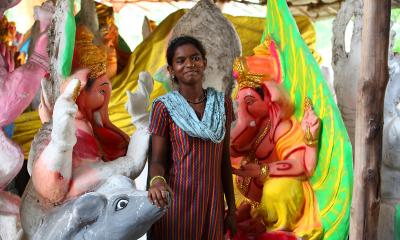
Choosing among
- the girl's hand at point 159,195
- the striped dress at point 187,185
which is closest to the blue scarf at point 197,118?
the striped dress at point 187,185

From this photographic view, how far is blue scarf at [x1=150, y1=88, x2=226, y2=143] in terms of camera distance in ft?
7.27

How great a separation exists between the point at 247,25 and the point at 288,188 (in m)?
2.26

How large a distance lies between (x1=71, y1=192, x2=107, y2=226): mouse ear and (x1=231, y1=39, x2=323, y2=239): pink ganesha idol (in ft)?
2.45

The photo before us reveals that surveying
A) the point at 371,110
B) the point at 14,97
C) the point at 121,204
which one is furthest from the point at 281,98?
the point at 14,97

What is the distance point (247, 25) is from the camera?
4.70 metres

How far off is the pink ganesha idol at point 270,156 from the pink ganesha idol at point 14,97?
0.85 meters

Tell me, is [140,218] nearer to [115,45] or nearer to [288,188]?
[288,188]

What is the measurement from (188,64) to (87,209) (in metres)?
0.58

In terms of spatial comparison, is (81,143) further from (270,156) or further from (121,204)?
(270,156)

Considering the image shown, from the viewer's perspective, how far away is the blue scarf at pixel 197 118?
2217 mm

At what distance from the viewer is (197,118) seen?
223 centimetres

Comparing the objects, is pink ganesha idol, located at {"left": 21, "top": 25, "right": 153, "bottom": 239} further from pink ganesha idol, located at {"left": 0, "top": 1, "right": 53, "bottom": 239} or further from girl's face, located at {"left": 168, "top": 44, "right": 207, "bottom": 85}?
girl's face, located at {"left": 168, "top": 44, "right": 207, "bottom": 85}

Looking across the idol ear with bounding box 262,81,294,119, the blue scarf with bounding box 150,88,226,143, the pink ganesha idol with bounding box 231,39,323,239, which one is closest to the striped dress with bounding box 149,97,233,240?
the blue scarf with bounding box 150,88,226,143

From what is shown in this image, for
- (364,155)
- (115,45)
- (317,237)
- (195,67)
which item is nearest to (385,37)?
(364,155)
